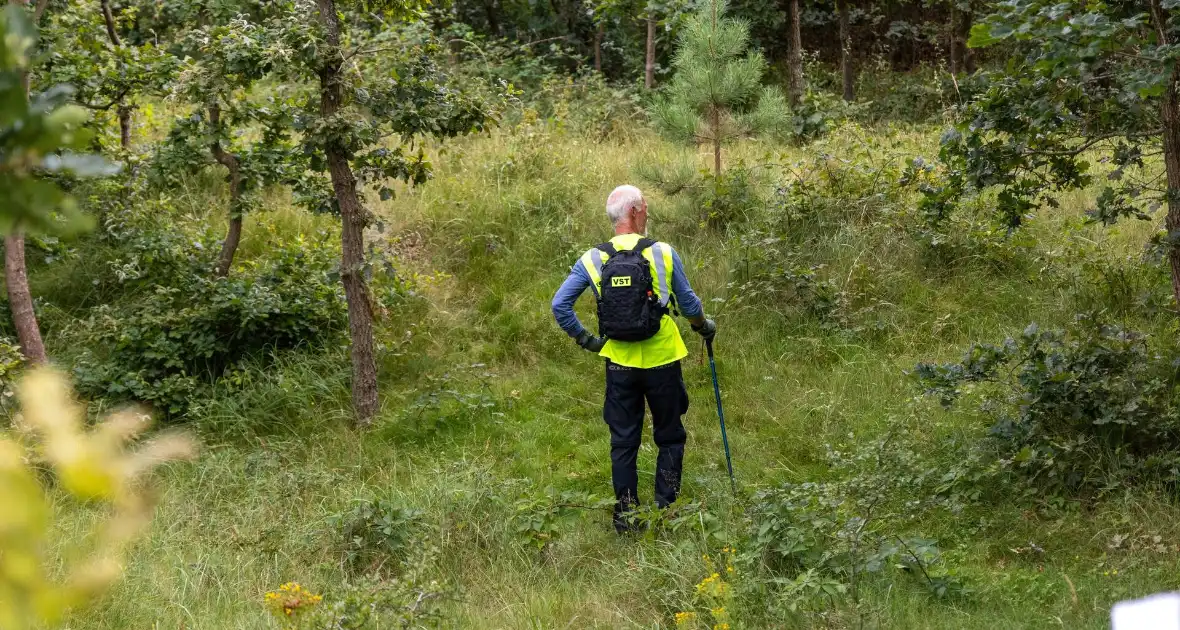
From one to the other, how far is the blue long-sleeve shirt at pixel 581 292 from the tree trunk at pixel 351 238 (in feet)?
5.75

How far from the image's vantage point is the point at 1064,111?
4.76 meters

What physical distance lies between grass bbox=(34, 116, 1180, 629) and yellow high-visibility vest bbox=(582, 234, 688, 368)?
2.36 feet

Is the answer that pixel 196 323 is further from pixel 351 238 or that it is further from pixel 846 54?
pixel 846 54

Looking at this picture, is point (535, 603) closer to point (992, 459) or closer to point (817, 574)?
point (817, 574)

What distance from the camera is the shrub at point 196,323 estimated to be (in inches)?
276

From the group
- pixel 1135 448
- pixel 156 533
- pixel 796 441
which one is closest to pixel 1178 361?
pixel 1135 448

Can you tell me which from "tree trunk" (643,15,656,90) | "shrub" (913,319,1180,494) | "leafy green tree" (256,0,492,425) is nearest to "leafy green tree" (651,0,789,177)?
"leafy green tree" (256,0,492,425)

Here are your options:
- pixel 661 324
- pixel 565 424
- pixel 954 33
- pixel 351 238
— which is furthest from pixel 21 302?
pixel 954 33

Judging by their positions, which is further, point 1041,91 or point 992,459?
point 992,459

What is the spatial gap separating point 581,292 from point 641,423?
0.71m

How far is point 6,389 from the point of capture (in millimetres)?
6254

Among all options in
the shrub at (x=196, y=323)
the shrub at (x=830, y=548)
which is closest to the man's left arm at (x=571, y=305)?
the shrub at (x=830, y=548)

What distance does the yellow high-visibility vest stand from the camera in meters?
5.05

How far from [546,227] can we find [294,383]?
267 cm
